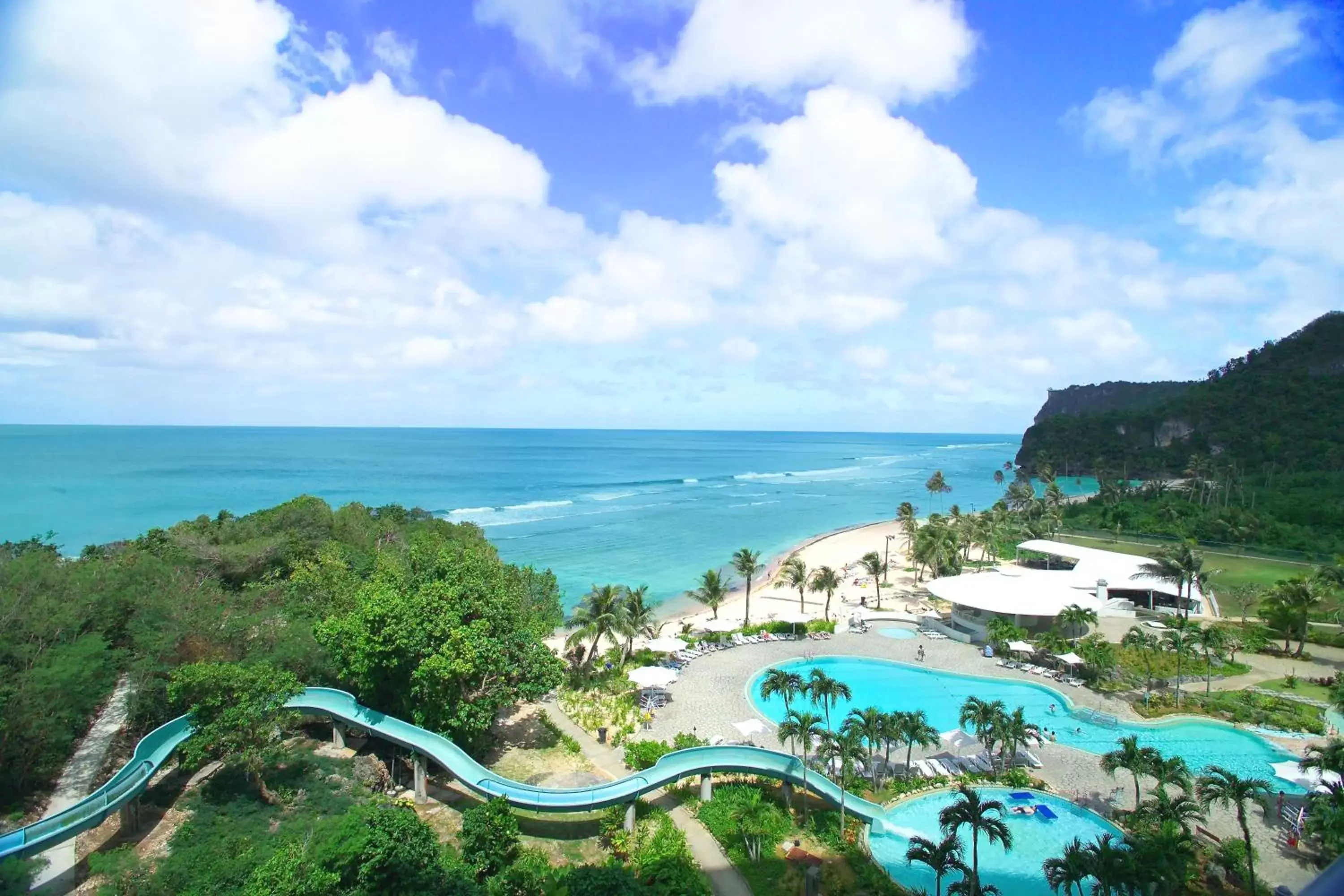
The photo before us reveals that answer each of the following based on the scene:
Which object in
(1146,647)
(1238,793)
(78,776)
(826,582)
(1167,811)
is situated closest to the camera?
(1238,793)

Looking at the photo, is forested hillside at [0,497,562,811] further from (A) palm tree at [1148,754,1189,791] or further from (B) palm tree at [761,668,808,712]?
(A) palm tree at [1148,754,1189,791]

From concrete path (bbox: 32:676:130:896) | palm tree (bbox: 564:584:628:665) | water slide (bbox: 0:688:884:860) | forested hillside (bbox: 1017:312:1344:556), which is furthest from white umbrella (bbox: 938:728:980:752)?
forested hillside (bbox: 1017:312:1344:556)

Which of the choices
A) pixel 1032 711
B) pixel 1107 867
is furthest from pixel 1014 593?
pixel 1107 867

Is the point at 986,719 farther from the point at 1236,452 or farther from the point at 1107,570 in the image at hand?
the point at 1236,452

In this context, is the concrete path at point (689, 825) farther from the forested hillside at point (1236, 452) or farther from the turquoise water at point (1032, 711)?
the forested hillside at point (1236, 452)

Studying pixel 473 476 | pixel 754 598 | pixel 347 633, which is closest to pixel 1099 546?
pixel 754 598
